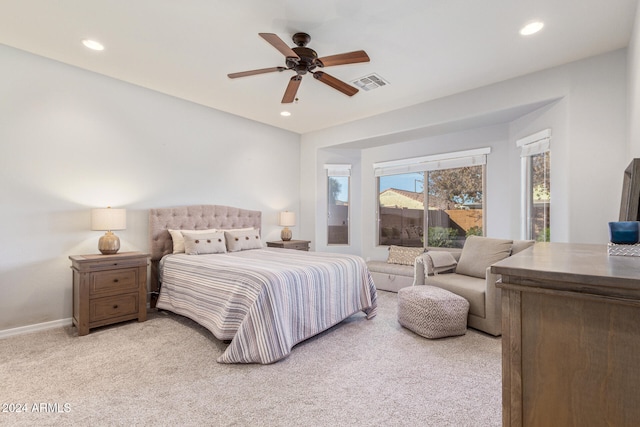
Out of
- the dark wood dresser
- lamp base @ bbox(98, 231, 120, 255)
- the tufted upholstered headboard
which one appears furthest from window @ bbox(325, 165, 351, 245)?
the dark wood dresser

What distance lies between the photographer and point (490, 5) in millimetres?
2352

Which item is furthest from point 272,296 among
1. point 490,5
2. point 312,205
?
point 312,205

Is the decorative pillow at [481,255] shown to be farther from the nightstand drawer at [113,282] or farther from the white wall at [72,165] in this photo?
the nightstand drawer at [113,282]

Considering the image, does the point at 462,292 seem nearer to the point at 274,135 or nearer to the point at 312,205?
the point at 312,205

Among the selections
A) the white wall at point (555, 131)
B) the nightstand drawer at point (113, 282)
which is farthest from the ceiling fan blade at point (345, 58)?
the nightstand drawer at point (113, 282)

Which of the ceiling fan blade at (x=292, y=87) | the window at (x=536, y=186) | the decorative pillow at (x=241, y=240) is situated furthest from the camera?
the decorative pillow at (x=241, y=240)

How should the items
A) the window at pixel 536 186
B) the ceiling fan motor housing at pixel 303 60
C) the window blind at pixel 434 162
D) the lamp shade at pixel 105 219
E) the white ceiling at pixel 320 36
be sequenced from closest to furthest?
the white ceiling at pixel 320 36
the ceiling fan motor housing at pixel 303 60
the lamp shade at pixel 105 219
the window at pixel 536 186
the window blind at pixel 434 162

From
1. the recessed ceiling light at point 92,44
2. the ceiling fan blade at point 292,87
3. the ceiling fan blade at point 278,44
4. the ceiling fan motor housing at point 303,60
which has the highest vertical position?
the recessed ceiling light at point 92,44

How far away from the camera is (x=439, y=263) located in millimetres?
3643

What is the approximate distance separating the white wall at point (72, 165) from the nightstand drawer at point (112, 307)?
0.58 metres

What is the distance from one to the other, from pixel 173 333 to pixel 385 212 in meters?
4.14

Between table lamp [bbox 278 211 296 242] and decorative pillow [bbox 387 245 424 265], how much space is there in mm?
1813

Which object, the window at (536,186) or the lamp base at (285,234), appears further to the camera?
the lamp base at (285,234)

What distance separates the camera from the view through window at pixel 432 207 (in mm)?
4930
